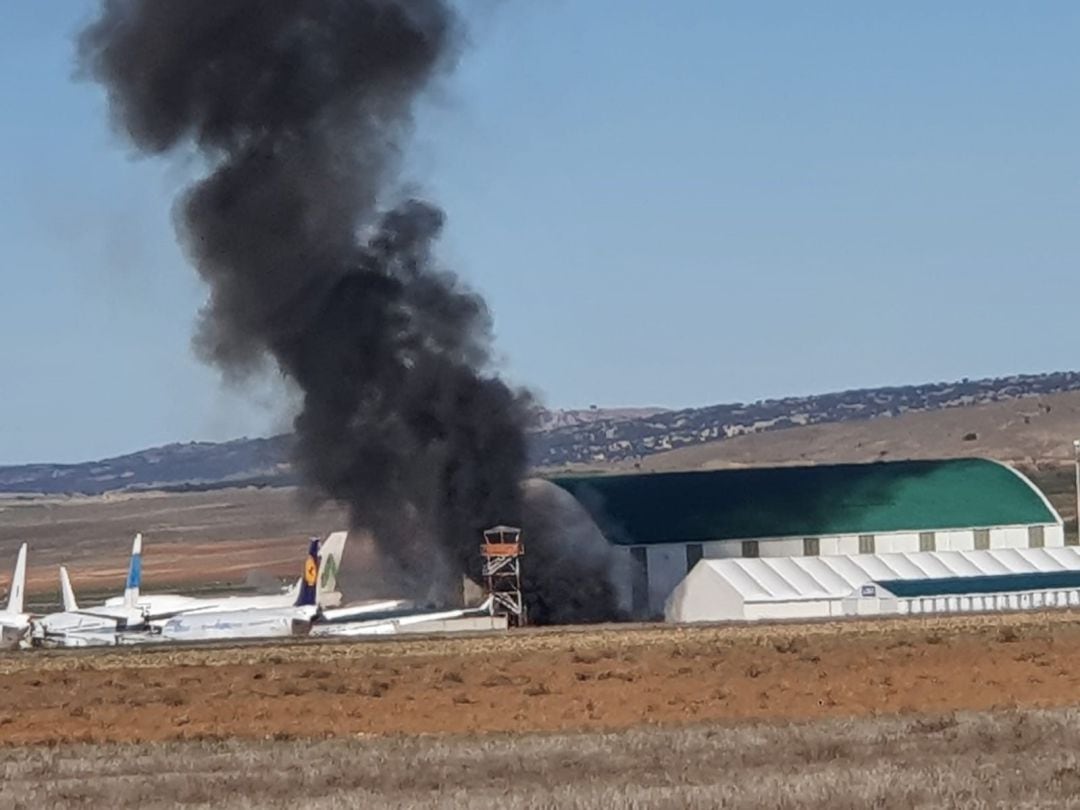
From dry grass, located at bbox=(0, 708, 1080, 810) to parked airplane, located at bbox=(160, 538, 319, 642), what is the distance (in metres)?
54.2

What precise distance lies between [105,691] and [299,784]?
27777mm

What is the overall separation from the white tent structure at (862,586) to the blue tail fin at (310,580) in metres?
16.5

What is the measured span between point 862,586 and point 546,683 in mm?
47586

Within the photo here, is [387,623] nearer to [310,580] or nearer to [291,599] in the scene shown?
[310,580]

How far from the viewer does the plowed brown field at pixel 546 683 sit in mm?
44156

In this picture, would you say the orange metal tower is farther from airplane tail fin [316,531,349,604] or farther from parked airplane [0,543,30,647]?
parked airplane [0,543,30,647]

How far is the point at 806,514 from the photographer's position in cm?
11462

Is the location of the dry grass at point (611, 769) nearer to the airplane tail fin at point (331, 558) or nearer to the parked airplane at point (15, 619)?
the parked airplane at point (15, 619)

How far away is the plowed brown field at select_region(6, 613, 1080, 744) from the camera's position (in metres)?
44.2

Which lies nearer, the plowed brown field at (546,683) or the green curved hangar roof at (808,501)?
the plowed brown field at (546,683)

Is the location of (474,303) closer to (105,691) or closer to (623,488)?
(623,488)

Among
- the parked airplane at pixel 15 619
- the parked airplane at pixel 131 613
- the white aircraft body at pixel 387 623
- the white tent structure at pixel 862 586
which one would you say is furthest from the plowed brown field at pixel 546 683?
the parked airplane at pixel 15 619

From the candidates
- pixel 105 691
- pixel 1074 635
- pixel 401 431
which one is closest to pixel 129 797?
pixel 105 691

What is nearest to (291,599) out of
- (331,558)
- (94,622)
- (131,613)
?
(331,558)
